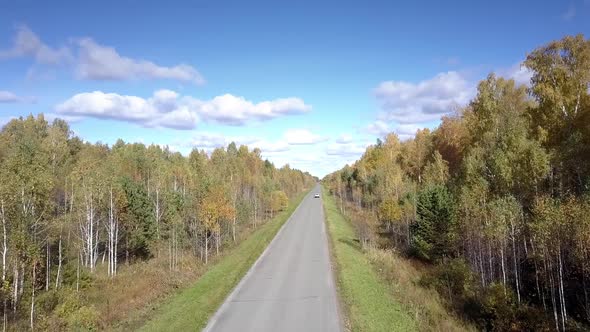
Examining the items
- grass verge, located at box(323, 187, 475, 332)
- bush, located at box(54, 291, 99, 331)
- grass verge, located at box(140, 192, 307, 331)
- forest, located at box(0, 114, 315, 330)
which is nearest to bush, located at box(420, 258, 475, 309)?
grass verge, located at box(323, 187, 475, 332)

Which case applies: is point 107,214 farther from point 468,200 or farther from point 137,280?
point 468,200

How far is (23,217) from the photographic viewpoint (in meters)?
21.9

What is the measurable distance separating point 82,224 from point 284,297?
94.3 ft

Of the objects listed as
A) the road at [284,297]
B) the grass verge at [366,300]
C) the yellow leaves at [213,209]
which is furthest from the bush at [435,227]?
the yellow leaves at [213,209]

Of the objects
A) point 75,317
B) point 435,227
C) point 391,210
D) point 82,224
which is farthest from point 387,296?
point 82,224

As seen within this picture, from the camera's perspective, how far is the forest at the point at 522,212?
20984 millimetres

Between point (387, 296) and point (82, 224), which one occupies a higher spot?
point (82, 224)

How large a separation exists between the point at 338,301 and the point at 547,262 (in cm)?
1223

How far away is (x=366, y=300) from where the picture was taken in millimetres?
20031

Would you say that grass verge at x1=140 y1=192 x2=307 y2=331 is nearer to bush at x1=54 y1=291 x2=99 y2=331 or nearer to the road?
the road

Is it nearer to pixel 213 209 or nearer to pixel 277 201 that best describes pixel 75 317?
pixel 213 209

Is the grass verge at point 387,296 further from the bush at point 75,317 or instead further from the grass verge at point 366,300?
the bush at point 75,317

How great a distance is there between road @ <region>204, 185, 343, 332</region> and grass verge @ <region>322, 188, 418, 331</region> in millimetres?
679

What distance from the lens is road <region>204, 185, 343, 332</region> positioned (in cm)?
1647
